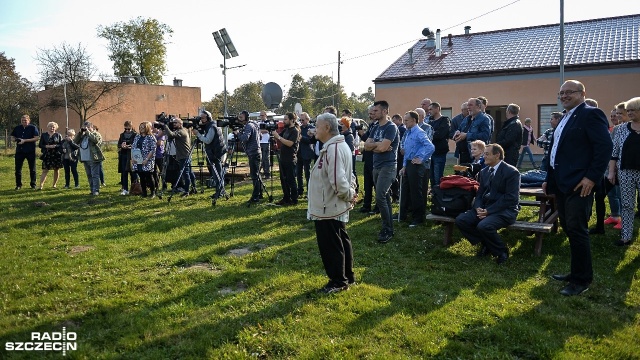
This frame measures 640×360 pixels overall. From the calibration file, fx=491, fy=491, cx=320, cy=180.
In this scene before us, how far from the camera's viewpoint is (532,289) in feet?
16.4

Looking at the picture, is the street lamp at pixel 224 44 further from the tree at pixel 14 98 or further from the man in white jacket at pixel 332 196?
the tree at pixel 14 98

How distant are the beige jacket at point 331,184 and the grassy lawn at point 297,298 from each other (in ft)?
2.77

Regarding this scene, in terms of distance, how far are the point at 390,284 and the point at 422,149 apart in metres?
3.13

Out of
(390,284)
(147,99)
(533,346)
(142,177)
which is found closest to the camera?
(533,346)

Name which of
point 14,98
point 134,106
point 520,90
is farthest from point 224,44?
point 134,106

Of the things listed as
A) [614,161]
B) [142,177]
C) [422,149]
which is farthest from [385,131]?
[142,177]

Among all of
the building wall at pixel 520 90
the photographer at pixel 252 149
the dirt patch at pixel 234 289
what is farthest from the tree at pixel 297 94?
the dirt patch at pixel 234 289

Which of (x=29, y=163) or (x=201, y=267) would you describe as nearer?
(x=201, y=267)

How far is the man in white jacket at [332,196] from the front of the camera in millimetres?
4738

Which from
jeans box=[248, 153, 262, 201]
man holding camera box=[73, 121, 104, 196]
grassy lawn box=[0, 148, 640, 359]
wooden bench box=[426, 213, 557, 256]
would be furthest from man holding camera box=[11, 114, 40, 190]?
wooden bench box=[426, 213, 557, 256]

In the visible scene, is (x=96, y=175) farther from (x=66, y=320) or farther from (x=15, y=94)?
(x=15, y=94)

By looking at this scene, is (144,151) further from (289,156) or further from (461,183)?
(461,183)

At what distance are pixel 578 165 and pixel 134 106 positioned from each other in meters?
45.2

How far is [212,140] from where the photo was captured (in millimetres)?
10516
